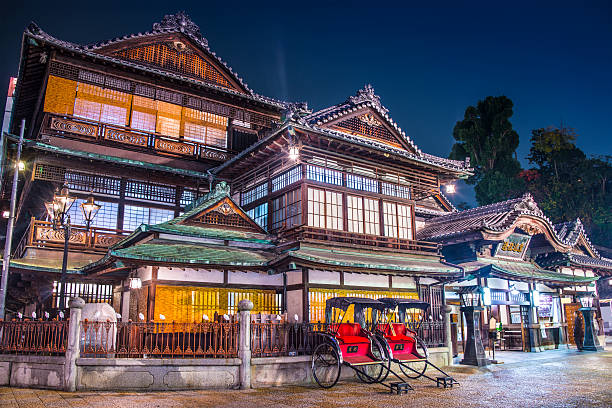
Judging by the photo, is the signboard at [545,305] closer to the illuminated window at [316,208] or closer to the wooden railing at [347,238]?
the wooden railing at [347,238]

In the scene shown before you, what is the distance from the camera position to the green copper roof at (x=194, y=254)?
1483 centimetres

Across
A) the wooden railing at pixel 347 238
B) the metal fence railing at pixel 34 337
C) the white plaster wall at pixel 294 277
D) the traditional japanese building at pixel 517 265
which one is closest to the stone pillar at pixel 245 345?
the metal fence railing at pixel 34 337

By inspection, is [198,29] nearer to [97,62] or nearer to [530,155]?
[97,62]

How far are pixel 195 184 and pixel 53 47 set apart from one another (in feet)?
29.6

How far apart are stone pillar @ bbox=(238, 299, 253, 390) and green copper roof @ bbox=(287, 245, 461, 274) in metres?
3.54

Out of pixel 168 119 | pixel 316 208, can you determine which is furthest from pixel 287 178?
pixel 168 119

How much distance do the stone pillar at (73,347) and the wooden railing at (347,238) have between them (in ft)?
27.9

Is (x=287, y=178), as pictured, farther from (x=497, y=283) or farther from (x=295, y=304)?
(x=497, y=283)

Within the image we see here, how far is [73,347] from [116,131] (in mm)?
13287

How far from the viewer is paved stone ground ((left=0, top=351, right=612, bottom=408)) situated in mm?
10281

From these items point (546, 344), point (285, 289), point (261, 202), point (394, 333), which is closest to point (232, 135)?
point (261, 202)

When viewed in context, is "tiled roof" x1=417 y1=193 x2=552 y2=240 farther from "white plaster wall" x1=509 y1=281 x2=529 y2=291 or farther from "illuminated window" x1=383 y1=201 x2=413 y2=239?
"illuminated window" x1=383 y1=201 x2=413 y2=239

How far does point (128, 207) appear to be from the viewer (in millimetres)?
22797

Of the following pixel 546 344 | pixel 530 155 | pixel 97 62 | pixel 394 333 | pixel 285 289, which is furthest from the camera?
pixel 530 155
